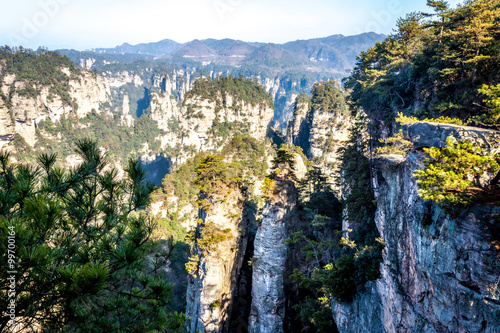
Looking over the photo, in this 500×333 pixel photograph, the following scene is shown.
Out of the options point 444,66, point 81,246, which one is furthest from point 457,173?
point 444,66

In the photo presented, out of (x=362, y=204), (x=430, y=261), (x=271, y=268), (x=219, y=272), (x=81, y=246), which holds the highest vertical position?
(x=81, y=246)

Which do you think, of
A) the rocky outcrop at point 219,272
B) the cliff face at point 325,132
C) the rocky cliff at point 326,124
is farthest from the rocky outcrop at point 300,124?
the rocky outcrop at point 219,272

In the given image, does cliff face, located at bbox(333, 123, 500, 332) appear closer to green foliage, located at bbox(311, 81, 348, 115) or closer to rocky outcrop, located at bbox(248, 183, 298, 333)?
rocky outcrop, located at bbox(248, 183, 298, 333)

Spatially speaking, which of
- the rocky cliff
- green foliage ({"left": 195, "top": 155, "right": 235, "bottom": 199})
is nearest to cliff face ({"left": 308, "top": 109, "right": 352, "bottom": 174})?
the rocky cliff

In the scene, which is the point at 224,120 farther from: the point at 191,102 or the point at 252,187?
the point at 252,187

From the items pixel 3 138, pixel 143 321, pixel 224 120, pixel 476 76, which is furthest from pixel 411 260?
pixel 3 138

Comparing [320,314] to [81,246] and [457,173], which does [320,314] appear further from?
[81,246]
